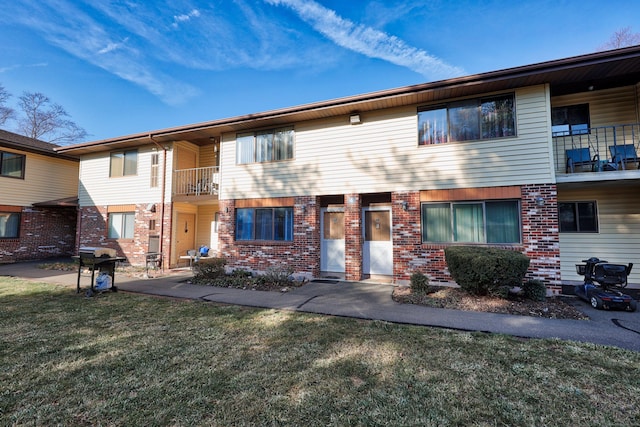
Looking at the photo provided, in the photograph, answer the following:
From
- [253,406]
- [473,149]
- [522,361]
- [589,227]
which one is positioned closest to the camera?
[253,406]

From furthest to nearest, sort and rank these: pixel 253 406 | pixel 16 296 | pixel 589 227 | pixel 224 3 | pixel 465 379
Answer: pixel 224 3 < pixel 589 227 < pixel 16 296 < pixel 465 379 < pixel 253 406

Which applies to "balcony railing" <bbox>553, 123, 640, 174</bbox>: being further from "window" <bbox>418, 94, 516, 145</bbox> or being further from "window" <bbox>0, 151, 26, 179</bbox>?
"window" <bbox>0, 151, 26, 179</bbox>

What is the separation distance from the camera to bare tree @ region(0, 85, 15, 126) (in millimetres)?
22359

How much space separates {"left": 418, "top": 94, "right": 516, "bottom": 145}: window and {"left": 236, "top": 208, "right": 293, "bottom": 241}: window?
535cm

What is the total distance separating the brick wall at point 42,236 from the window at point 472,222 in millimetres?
19166

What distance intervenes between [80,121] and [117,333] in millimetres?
31569

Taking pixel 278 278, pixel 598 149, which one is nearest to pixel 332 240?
pixel 278 278

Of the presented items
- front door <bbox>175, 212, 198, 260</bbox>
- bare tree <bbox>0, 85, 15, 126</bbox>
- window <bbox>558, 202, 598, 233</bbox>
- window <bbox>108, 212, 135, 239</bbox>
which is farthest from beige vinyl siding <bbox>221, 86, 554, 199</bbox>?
bare tree <bbox>0, 85, 15, 126</bbox>

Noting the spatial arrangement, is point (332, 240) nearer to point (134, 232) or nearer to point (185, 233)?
point (185, 233)

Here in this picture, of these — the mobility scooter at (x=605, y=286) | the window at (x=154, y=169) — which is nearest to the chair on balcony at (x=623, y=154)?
the mobility scooter at (x=605, y=286)

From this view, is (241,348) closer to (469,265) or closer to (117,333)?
(117,333)

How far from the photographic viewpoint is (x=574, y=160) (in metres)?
8.26

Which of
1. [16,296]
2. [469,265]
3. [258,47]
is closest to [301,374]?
[469,265]

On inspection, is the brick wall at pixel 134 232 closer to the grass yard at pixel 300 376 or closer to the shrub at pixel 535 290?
the grass yard at pixel 300 376
